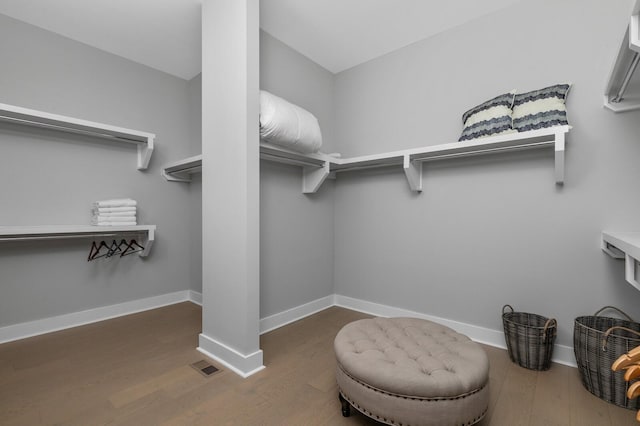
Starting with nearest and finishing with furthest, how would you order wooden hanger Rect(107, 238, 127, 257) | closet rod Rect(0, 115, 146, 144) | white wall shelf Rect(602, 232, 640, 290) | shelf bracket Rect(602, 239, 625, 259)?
white wall shelf Rect(602, 232, 640, 290) → shelf bracket Rect(602, 239, 625, 259) → closet rod Rect(0, 115, 146, 144) → wooden hanger Rect(107, 238, 127, 257)

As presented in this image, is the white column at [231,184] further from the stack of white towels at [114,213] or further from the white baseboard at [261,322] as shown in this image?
the stack of white towels at [114,213]

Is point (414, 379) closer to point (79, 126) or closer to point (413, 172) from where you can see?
point (413, 172)

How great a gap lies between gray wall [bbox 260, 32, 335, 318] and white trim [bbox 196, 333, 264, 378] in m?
0.49

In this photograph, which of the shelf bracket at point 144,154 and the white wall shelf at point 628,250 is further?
the shelf bracket at point 144,154

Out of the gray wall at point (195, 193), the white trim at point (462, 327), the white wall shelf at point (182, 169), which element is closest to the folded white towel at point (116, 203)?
the white wall shelf at point (182, 169)

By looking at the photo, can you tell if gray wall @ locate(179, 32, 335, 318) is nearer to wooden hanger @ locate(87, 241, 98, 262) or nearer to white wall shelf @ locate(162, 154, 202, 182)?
white wall shelf @ locate(162, 154, 202, 182)

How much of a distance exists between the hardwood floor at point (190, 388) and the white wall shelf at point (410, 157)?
1.26m

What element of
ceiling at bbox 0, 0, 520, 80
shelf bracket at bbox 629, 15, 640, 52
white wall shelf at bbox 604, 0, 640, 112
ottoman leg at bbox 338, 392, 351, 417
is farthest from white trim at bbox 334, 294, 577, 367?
ceiling at bbox 0, 0, 520, 80

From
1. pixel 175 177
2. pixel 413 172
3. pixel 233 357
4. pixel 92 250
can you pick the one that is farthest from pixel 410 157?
pixel 92 250

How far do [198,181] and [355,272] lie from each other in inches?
73.8

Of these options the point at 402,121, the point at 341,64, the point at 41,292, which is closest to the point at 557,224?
the point at 402,121

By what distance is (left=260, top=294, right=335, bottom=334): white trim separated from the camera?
238 centimetres

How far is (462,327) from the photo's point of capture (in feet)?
7.36

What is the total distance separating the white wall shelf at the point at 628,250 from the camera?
1.17m
